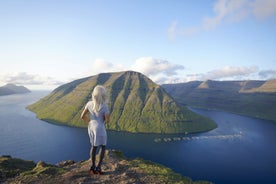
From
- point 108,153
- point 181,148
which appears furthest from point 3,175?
point 181,148

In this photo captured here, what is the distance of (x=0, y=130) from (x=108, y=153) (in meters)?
207

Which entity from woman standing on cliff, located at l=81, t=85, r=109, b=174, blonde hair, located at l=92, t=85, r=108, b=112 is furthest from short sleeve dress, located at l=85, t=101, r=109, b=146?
blonde hair, located at l=92, t=85, r=108, b=112

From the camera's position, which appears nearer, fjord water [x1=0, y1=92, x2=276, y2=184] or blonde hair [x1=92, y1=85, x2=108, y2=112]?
blonde hair [x1=92, y1=85, x2=108, y2=112]

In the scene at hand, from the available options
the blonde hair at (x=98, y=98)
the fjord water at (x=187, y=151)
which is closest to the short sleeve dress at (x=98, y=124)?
the blonde hair at (x=98, y=98)

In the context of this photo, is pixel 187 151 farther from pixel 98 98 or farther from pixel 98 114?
pixel 98 98

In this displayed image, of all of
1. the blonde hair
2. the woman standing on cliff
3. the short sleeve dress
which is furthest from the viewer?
the short sleeve dress

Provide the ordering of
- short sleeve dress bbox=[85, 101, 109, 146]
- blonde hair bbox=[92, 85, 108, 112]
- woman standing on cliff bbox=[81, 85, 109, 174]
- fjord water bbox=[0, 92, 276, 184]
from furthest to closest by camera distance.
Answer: fjord water bbox=[0, 92, 276, 184] < short sleeve dress bbox=[85, 101, 109, 146] < woman standing on cliff bbox=[81, 85, 109, 174] < blonde hair bbox=[92, 85, 108, 112]

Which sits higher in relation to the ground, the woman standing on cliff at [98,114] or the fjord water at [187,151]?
the woman standing on cliff at [98,114]

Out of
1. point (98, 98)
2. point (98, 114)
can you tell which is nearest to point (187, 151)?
point (98, 114)

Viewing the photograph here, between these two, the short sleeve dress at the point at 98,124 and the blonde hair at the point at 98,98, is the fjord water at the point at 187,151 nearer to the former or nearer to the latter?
the short sleeve dress at the point at 98,124

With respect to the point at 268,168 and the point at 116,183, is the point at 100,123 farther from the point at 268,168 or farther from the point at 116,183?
the point at 268,168

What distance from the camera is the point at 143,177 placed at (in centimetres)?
1576

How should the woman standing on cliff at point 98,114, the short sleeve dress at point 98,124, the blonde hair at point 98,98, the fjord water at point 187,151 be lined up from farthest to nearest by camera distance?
the fjord water at point 187,151, the short sleeve dress at point 98,124, the woman standing on cliff at point 98,114, the blonde hair at point 98,98

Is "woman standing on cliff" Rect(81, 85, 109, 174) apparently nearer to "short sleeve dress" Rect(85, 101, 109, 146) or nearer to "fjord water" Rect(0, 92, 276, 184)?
"short sleeve dress" Rect(85, 101, 109, 146)
